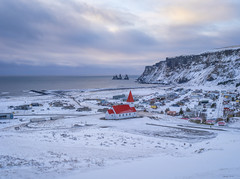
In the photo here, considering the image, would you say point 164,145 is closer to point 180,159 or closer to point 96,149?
point 180,159


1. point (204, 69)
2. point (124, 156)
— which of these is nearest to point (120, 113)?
point (124, 156)

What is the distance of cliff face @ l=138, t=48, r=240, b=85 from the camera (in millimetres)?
82938

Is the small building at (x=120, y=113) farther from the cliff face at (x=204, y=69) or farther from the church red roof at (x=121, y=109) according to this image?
the cliff face at (x=204, y=69)

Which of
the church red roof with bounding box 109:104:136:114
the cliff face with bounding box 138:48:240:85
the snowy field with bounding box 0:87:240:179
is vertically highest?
the cliff face with bounding box 138:48:240:85

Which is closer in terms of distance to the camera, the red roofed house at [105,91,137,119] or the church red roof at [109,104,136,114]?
the red roofed house at [105,91,137,119]

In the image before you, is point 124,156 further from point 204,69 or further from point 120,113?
point 204,69

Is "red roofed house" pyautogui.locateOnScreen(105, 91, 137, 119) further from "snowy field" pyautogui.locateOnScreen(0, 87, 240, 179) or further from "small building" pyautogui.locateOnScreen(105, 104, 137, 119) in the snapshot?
"snowy field" pyautogui.locateOnScreen(0, 87, 240, 179)

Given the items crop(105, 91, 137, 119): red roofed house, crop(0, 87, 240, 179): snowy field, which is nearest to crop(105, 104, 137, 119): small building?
crop(105, 91, 137, 119): red roofed house

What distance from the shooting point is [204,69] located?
334 feet

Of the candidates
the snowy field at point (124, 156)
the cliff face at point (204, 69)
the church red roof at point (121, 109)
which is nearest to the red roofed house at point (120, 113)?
the church red roof at point (121, 109)

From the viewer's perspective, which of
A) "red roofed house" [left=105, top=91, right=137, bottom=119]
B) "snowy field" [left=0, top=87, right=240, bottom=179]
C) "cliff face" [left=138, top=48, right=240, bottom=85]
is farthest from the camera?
"cliff face" [left=138, top=48, right=240, bottom=85]

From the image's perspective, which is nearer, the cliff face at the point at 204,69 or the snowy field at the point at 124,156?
the snowy field at the point at 124,156

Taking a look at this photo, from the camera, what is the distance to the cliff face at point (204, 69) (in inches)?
3265

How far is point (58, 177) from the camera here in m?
9.41
